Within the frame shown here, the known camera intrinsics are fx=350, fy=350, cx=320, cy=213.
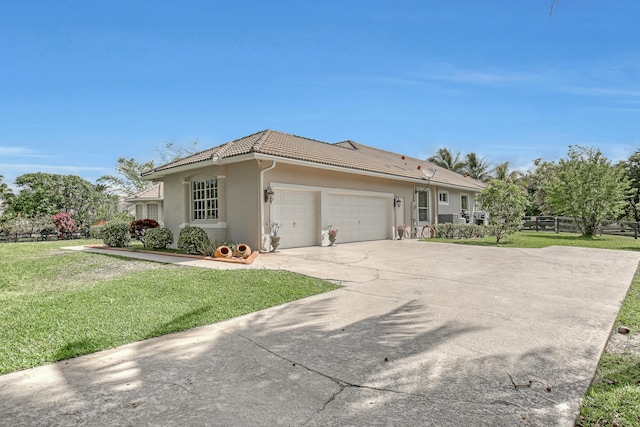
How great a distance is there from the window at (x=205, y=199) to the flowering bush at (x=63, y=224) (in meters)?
13.5

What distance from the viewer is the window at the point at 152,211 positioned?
84.6ft

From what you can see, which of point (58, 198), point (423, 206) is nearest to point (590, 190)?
point (423, 206)

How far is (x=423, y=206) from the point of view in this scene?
20.1 meters

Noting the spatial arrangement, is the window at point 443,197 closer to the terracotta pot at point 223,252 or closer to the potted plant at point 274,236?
the potted plant at point 274,236

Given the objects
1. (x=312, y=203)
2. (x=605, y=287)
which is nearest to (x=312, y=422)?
(x=605, y=287)

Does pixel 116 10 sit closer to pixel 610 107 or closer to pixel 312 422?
pixel 312 422

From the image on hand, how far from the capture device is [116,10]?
9.98m

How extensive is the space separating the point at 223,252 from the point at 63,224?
17533 millimetres

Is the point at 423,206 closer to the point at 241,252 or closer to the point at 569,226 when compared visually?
the point at 241,252

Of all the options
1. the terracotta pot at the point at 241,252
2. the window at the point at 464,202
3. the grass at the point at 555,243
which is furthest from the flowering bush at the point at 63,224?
the window at the point at 464,202


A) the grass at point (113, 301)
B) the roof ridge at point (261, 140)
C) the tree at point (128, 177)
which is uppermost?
the tree at point (128, 177)

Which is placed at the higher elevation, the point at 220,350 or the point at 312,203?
the point at 312,203

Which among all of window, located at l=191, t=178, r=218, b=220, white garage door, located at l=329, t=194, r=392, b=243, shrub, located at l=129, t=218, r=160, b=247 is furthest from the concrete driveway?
shrub, located at l=129, t=218, r=160, b=247

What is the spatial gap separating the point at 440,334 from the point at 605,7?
6.31 meters
